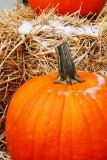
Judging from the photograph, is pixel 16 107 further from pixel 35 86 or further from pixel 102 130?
pixel 102 130

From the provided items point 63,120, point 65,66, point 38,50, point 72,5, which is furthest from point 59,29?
point 63,120

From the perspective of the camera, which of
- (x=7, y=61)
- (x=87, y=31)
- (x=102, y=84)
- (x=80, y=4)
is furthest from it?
(x=80, y=4)

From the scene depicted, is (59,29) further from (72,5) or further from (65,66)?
(65,66)

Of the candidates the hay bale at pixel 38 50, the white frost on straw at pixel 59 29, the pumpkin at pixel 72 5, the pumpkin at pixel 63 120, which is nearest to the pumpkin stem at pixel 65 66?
the pumpkin at pixel 63 120

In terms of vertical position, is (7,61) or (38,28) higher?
(38,28)

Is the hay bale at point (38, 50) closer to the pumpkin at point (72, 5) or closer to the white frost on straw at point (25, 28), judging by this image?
the white frost on straw at point (25, 28)

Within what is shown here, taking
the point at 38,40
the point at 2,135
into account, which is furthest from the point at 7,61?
the point at 2,135
